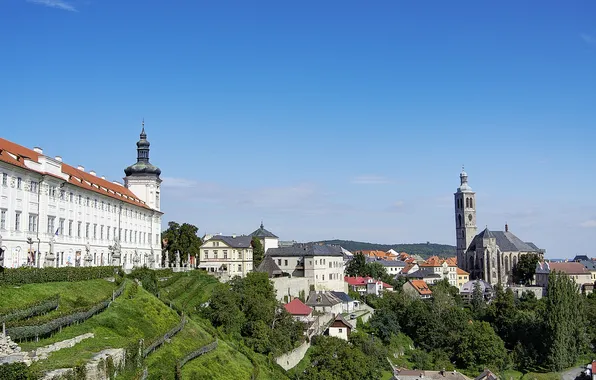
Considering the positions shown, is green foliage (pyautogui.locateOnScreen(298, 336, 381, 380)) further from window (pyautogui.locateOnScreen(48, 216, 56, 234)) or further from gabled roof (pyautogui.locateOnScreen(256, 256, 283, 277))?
gabled roof (pyautogui.locateOnScreen(256, 256, 283, 277))

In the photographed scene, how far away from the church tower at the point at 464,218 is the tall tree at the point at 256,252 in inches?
2764

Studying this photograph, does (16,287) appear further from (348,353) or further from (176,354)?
(348,353)

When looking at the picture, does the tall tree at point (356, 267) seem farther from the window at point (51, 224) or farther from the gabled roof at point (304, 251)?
the window at point (51, 224)

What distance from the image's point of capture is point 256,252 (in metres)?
98.9

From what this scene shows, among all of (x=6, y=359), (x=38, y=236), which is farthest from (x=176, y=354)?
(x=38, y=236)

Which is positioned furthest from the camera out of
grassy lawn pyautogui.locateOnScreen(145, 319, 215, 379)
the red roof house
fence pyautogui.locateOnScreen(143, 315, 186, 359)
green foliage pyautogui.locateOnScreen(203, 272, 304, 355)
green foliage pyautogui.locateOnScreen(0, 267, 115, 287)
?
the red roof house

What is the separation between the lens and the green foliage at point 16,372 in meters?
20.4

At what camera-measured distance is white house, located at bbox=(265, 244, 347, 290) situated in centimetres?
9100

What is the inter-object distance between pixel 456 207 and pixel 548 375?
90277 mm

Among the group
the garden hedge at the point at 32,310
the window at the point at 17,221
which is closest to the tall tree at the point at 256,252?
the window at the point at 17,221

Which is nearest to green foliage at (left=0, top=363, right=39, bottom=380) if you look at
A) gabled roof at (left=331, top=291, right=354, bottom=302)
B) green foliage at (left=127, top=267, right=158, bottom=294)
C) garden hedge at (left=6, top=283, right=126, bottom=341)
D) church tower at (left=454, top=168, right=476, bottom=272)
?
garden hedge at (left=6, top=283, right=126, bottom=341)

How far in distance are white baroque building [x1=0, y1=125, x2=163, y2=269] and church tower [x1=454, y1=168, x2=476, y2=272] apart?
9999 cm

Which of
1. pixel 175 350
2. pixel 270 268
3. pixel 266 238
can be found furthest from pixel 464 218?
pixel 175 350

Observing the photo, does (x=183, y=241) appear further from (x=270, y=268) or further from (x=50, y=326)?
(x=50, y=326)
